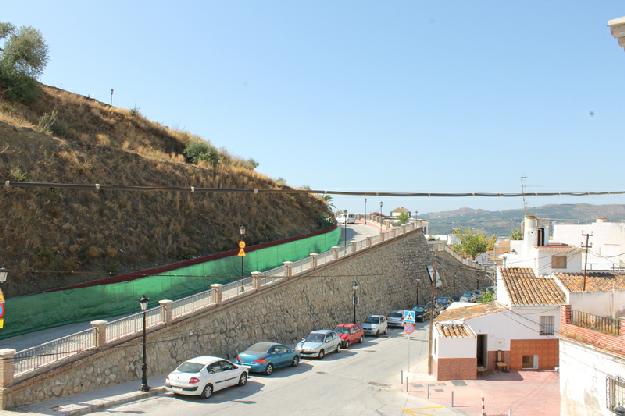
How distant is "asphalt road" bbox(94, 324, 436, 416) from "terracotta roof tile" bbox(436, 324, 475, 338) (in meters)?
2.33

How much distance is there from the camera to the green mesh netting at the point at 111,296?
2295 centimetres

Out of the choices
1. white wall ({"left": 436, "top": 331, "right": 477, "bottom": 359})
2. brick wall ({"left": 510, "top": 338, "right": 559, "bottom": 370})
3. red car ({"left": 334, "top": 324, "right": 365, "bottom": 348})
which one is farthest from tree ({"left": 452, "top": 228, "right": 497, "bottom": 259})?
white wall ({"left": 436, "top": 331, "right": 477, "bottom": 359})

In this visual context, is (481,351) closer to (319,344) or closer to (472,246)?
(319,344)

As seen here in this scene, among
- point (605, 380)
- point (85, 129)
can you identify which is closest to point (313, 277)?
point (605, 380)

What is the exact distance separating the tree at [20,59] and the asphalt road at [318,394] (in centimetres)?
3312

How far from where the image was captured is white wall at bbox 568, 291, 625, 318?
25.3 meters

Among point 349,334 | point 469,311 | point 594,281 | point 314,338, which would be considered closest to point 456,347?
point 469,311

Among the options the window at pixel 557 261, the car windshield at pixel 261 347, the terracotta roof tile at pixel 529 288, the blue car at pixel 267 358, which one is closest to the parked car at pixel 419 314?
the window at pixel 557 261

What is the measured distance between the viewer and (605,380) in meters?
17.0

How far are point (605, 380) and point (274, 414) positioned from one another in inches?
394

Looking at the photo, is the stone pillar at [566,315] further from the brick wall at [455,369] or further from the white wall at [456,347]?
the brick wall at [455,369]

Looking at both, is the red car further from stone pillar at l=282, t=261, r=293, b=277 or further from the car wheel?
the car wheel

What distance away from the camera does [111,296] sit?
25906 millimetres

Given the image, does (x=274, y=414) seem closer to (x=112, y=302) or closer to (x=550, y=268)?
(x=112, y=302)
